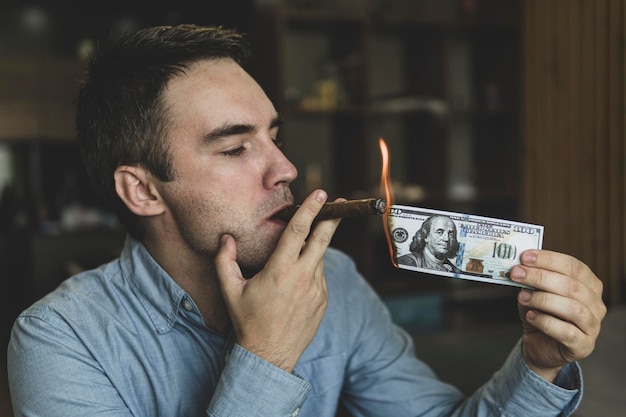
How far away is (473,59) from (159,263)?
3.78 m

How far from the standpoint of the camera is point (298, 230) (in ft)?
3.75

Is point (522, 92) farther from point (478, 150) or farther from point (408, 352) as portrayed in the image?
point (408, 352)

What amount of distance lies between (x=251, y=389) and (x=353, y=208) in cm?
35

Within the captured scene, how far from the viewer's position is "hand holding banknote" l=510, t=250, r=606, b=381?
3.36 ft

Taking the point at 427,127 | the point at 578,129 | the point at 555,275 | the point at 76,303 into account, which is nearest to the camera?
the point at 555,275

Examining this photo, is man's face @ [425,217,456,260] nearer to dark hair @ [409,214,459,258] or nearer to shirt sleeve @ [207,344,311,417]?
dark hair @ [409,214,459,258]

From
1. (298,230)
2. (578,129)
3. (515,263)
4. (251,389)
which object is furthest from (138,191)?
(578,129)

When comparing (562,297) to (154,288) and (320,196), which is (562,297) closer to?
(320,196)

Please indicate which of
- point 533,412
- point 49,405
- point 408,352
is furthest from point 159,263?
point 533,412

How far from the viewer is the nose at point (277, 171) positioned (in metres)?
1.32

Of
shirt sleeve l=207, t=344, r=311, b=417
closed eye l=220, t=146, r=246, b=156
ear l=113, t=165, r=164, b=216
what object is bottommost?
shirt sleeve l=207, t=344, r=311, b=417

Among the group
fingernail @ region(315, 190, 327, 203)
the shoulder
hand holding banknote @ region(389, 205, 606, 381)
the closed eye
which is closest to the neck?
the shoulder

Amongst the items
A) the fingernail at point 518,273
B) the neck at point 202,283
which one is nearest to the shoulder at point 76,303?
the neck at point 202,283

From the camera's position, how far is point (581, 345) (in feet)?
3.51
